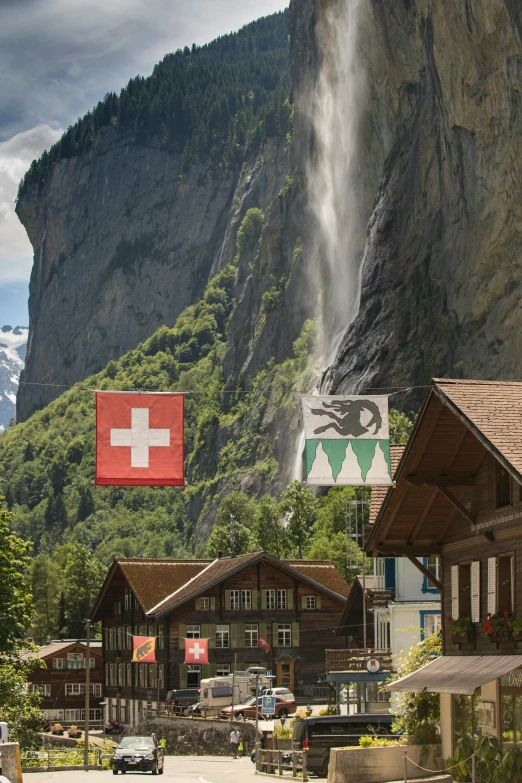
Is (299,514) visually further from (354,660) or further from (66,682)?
(354,660)

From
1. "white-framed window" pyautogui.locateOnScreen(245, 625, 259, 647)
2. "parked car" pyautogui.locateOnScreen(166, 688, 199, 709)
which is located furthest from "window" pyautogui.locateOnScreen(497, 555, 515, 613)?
"white-framed window" pyautogui.locateOnScreen(245, 625, 259, 647)

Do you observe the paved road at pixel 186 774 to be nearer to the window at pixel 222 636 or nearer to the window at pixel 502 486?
the window at pixel 502 486

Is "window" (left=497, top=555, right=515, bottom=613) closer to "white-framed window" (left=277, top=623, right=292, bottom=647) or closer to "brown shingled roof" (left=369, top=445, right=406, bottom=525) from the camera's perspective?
"brown shingled roof" (left=369, top=445, right=406, bottom=525)

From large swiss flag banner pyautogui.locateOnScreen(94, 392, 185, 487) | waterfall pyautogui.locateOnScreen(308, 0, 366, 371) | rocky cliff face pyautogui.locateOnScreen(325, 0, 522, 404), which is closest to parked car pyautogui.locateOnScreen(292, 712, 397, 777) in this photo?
large swiss flag banner pyautogui.locateOnScreen(94, 392, 185, 487)

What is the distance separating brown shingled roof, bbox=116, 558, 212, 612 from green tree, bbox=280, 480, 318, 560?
35567 mm

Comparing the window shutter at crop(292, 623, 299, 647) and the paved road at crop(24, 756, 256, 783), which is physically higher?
the window shutter at crop(292, 623, 299, 647)

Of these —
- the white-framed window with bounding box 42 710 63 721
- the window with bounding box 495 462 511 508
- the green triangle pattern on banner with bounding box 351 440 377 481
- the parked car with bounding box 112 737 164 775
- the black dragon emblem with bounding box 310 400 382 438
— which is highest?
the black dragon emblem with bounding box 310 400 382 438

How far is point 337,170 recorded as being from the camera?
176125 millimetres

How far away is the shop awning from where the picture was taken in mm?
26719

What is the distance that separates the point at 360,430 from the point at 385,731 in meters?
15.0

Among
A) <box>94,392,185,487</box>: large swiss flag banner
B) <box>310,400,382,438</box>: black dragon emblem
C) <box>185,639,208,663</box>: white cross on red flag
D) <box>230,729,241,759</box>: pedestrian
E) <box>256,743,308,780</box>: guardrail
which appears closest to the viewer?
<box>310,400,382,438</box>: black dragon emblem

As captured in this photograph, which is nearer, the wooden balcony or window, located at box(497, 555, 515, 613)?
window, located at box(497, 555, 515, 613)

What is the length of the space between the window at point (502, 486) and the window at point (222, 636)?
53219 mm

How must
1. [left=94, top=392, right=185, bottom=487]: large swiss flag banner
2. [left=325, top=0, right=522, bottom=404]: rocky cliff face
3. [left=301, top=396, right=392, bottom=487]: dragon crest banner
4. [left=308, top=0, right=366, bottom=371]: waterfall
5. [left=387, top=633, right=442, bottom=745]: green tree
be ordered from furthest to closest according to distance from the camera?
[left=308, top=0, right=366, bottom=371]: waterfall < [left=325, top=0, right=522, bottom=404]: rocky cliff face < [left=387, top=633, right=442, bottom=745]: green tree < [left=94, top=392, right=185, bottom=487]: large swiss flag banner < [left=301, top=396, right=392, bottom=487]: dragon crest banner
